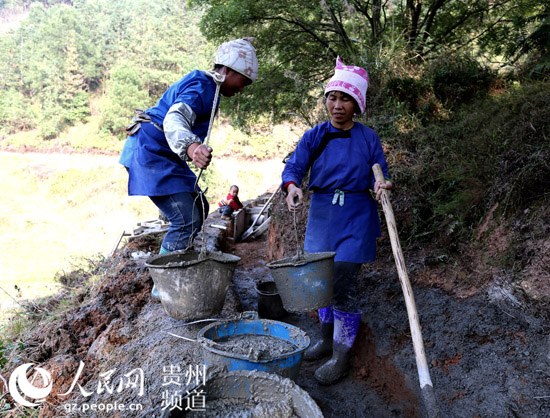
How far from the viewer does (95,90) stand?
46.4m

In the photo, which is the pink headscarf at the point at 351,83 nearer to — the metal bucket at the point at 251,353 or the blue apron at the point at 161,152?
the blue apron at the point at 161,152

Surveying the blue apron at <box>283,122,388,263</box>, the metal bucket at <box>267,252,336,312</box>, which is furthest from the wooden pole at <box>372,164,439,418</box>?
the metal bucket at <box>267,252,336,312</box>

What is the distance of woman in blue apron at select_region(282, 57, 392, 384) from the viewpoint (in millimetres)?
3047

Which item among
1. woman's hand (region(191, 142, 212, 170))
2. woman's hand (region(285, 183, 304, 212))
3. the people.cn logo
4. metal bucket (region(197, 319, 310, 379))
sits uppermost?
woman's hand (region(191, 142, 212, 170))

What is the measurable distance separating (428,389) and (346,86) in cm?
194

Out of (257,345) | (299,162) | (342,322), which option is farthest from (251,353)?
(299,162)

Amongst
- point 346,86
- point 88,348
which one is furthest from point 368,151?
point 88,348

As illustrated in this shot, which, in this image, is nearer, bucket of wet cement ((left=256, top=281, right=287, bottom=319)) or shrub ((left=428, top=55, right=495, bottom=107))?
bucket of wet cement ((left=256, top=281, right=287, bottom=319))

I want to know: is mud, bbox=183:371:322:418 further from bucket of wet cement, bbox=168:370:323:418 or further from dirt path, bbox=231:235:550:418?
dirt path, bbox=231:235:550:418

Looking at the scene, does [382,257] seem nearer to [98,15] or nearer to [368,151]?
[368,151]

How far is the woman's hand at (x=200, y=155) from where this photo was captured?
2.58 metres

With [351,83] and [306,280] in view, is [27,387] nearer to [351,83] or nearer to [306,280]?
[306,280]

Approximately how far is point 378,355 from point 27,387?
9.54 feet

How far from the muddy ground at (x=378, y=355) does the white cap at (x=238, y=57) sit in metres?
1.93
